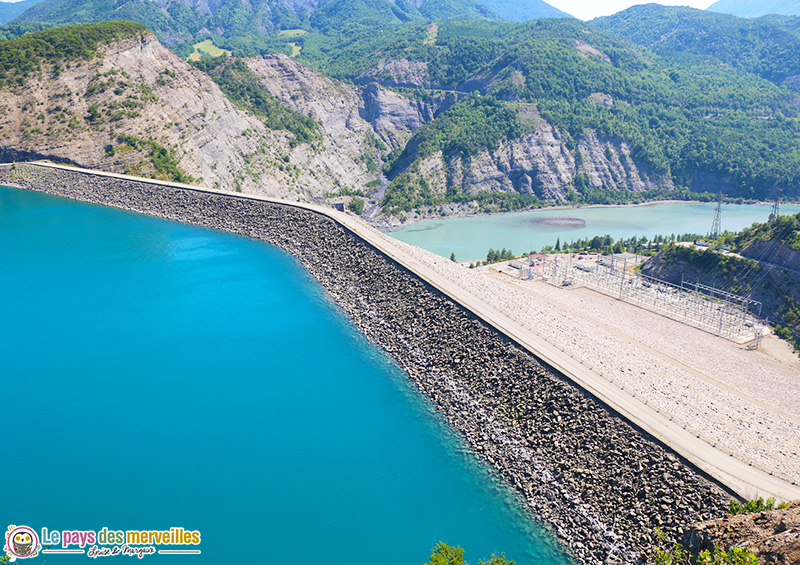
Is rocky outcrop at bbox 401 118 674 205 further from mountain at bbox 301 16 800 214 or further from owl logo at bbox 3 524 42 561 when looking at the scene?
owl logo at bbox 3 524 42 561

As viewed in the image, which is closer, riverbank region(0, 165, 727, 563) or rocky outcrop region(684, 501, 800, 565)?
rocky outcrop region(684, 501, 800, 565)

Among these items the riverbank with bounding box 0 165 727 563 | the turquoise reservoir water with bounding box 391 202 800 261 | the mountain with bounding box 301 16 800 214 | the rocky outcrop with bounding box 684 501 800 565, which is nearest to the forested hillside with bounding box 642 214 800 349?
the turquoise reservoir water with bounding box 391 202 800 261

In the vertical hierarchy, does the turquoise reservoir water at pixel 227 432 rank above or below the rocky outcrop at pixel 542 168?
below

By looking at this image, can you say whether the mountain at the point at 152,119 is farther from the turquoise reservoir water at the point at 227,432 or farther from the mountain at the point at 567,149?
the turquoise reservoir water at the point at 227,432

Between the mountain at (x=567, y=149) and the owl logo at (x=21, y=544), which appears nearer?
the owl logo at (x=21, y=544)

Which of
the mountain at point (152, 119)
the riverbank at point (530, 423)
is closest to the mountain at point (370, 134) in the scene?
the mountain at point (152, 119)

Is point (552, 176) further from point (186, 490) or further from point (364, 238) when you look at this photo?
point (186, 490)

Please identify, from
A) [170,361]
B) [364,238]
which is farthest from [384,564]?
[364,238]

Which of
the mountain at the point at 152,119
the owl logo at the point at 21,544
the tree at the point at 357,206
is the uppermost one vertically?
the mountain at the point at 152,119
